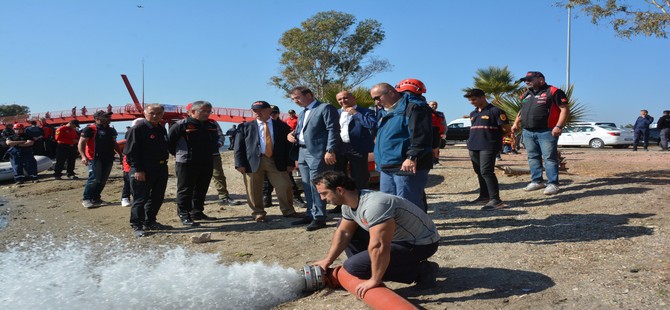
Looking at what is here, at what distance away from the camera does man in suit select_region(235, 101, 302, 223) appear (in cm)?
675

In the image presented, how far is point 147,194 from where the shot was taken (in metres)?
6.39

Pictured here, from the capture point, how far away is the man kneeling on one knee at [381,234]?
130 inches

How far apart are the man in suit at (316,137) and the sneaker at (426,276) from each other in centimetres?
227

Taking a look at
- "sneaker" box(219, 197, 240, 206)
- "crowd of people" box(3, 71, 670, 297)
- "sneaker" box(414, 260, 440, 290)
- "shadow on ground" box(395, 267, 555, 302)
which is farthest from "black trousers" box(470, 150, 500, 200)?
"sneaker" box(219, 197, 240, 206)

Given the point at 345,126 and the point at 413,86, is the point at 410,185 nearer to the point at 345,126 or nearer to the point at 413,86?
the point at 413,86

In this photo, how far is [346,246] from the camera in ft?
12.7

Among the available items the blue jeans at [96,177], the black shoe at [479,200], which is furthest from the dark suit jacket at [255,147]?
the blue jeans at [96,177]

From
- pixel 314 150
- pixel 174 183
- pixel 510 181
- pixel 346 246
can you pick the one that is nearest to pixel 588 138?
pixel 510 181

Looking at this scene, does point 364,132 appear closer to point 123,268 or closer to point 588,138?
point 123,268

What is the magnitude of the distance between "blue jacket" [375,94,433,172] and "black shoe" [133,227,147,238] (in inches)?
130

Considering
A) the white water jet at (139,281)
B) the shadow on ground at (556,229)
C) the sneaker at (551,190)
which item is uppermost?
the sneaker at (551,190)

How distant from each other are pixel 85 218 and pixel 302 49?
28798mm

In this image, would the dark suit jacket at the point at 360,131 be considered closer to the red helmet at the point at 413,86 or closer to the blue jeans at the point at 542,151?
the red helmet at the point at 413,86

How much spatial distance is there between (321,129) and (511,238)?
8.00ft
